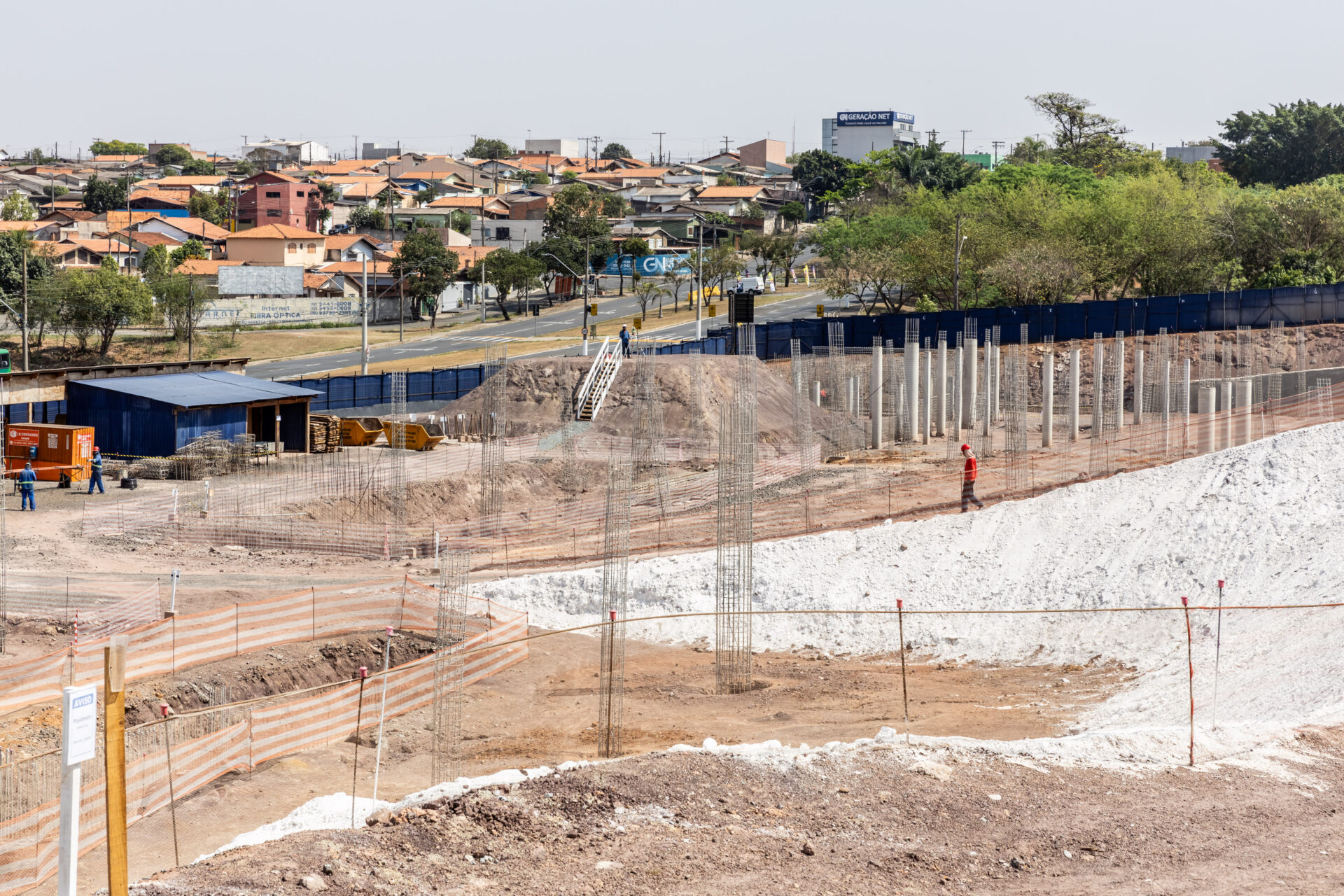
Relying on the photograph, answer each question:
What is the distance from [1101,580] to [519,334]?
54442mm

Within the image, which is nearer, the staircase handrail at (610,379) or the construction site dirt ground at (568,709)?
the construction site dirt ground at (568,709)

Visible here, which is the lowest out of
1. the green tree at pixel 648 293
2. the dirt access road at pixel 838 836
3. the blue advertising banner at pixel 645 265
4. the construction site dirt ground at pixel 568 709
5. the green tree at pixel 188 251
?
the construction site dirt ground at pixel 568 709

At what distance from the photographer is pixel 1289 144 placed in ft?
340

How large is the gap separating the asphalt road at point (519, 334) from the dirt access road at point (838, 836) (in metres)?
48.8

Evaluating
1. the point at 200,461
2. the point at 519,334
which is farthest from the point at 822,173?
the point at 200,461

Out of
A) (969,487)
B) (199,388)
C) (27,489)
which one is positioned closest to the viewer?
(969,487)

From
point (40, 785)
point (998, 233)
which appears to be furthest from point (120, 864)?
point (998, 233)

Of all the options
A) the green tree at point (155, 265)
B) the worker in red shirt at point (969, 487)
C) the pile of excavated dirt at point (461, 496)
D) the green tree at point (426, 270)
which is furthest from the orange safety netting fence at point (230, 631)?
the green tree at point (155, 265)

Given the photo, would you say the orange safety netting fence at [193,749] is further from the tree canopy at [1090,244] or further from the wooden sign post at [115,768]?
the tree canopy at [1090,244]

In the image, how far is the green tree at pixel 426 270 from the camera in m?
83.9

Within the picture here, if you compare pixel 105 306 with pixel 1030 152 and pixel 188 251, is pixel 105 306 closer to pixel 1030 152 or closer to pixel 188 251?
pixel 188 251

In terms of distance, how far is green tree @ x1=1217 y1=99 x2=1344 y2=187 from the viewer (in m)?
101

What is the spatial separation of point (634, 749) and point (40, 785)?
271 inches

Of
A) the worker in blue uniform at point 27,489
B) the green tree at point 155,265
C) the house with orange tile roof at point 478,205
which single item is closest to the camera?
the worker in blue uniform at point 27,489
